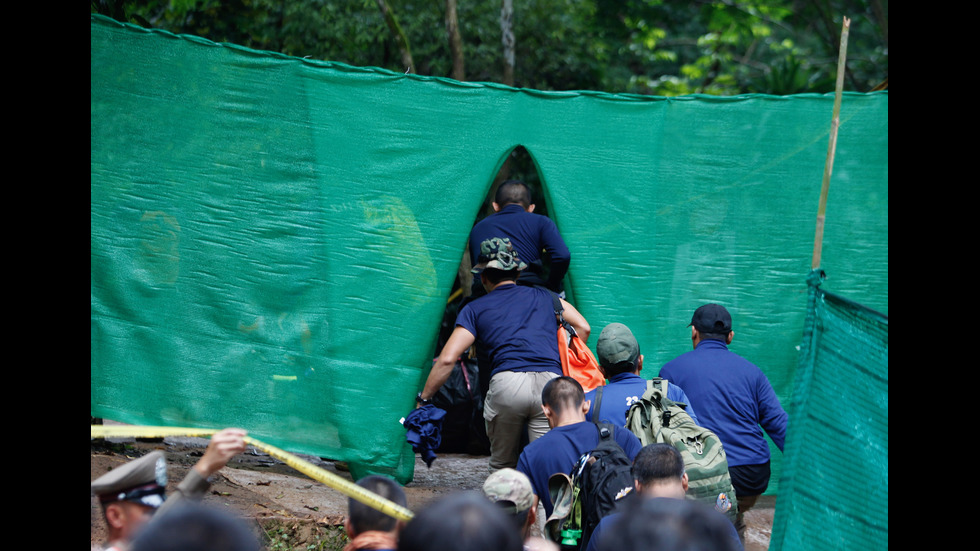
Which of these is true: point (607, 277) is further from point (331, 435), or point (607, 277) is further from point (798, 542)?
point (798, 542)

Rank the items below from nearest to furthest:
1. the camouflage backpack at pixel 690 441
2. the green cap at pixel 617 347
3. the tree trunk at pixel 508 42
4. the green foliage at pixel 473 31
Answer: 1. the camouflage backpack at pixel 690 441
2. the green cap at pixel 617 347
3. the tree trunk at pixel 508 42
4. the green foliage at pixel 473 31

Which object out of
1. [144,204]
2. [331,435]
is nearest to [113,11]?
[144,204]

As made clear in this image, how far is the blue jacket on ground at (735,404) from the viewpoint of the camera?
386 centimetres

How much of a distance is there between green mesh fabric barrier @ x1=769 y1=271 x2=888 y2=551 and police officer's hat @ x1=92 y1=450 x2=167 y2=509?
6.60ft

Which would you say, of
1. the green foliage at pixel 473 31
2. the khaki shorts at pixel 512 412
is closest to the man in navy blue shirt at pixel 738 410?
the khaki shorts at pixel 512 412

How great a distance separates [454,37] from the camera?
6.45m

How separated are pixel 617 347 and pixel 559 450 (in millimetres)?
719

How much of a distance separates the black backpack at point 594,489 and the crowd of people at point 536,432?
0.07 metres

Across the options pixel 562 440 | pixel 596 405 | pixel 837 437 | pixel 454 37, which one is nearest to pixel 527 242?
pixel 596 405

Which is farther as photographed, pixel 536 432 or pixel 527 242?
pixel 527 242

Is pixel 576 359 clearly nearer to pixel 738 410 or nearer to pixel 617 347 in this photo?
pixel 617 347

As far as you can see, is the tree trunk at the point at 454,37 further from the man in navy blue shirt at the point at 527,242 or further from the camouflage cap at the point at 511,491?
the camouflage cap at the point at 511,491

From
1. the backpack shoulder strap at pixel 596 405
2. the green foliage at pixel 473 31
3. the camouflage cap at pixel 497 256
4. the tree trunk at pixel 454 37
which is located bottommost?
the backpack shoulder strap at pixel 596 405
